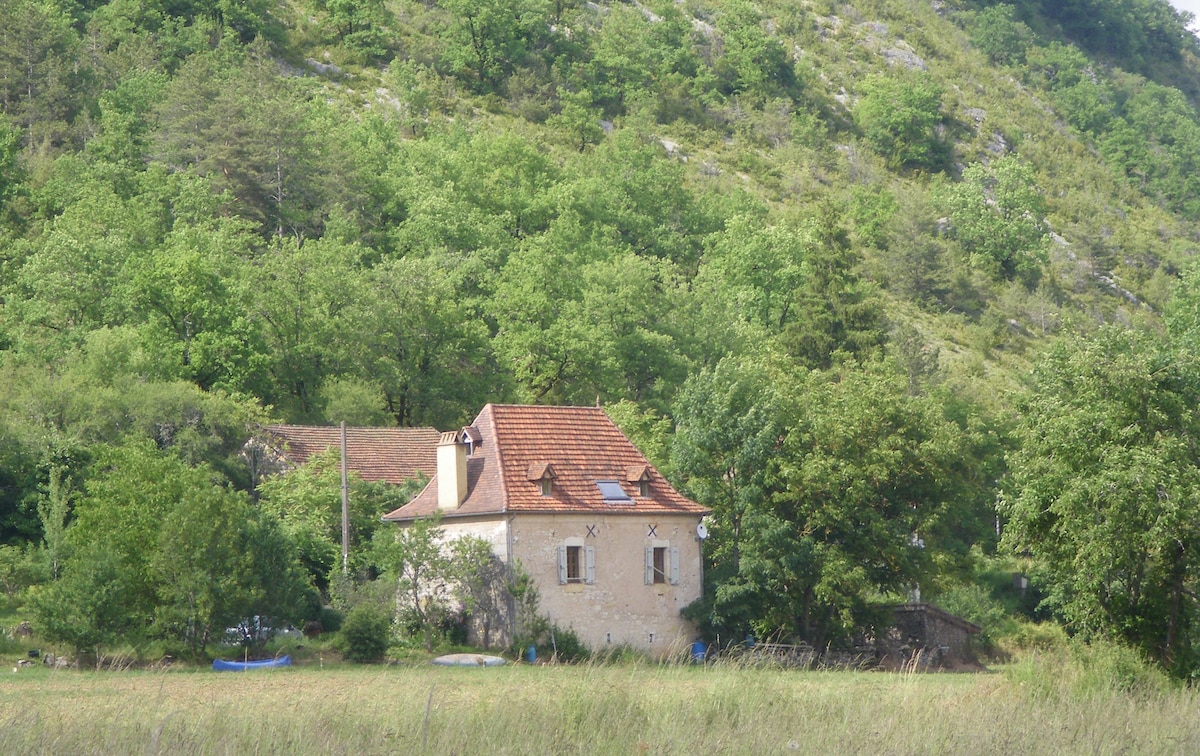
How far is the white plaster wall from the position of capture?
116 feet

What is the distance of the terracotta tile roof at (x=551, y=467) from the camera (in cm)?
3591

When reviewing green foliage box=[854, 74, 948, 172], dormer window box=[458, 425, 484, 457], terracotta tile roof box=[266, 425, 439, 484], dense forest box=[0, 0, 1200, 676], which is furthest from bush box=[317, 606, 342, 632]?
green foliage box=[854, 74, 948, 172]

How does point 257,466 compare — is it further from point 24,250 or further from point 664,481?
point 24,250

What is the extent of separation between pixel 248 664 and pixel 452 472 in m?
8.67

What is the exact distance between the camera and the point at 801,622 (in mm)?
38219


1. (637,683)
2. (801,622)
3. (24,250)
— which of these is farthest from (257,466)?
(637,683)

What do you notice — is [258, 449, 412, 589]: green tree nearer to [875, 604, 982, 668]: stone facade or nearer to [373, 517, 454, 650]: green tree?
[373, 517, 454, 650]: green tree

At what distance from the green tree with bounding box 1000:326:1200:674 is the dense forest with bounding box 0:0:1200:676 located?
0.08m

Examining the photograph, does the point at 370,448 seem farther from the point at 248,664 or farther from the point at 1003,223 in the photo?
the point at 1003,223

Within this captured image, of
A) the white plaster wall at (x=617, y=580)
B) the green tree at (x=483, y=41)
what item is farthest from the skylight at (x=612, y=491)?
the green tree at (x=483, y=41)

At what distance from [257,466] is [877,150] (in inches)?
3220

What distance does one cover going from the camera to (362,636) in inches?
1264

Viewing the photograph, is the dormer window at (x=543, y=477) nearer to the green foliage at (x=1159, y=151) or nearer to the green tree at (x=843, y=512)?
the green tree at (x=843, y=512)

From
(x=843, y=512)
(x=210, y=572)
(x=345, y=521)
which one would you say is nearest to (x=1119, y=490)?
(x=843, y=512)
